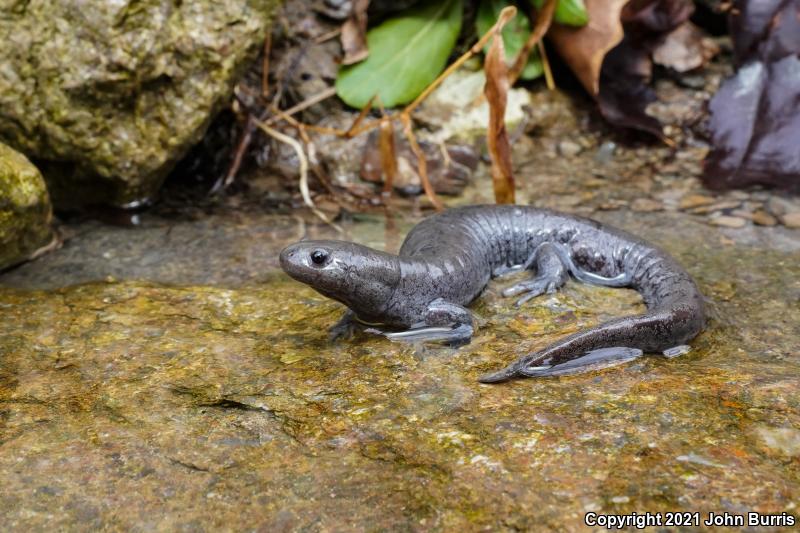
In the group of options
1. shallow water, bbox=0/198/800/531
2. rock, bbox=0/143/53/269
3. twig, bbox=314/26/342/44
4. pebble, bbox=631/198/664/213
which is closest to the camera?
shallow water, bbox=0/198/800/531

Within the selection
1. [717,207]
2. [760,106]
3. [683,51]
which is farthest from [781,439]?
[683,51]

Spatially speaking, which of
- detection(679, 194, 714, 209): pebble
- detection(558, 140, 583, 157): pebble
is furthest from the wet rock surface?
detection(558, 140, 583, 157): pebble

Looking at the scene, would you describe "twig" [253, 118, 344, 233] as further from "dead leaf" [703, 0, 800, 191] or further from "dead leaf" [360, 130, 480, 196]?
"dead leaf" [703, 0, 800, 191]

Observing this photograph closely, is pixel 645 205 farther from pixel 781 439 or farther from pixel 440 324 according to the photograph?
pixel 781 439

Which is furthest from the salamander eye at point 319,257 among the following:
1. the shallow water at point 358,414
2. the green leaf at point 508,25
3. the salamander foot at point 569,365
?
the green leaf at point 508,25

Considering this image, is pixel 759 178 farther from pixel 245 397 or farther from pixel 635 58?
pixel 245 397
